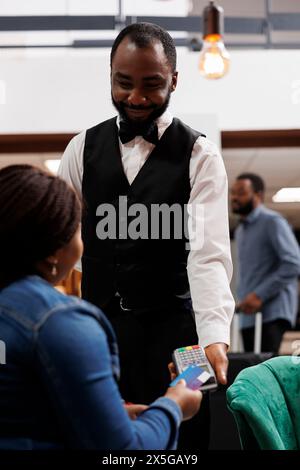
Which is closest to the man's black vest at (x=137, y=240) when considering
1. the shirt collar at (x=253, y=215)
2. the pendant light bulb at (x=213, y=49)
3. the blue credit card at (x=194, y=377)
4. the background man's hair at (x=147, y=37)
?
the background man's hair at (x=147, y=37)

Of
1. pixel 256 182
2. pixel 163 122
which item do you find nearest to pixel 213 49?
pixel 256 182

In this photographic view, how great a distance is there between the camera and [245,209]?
7.21ft

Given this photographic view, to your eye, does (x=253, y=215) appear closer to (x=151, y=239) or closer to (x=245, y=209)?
(x=245, y=209)

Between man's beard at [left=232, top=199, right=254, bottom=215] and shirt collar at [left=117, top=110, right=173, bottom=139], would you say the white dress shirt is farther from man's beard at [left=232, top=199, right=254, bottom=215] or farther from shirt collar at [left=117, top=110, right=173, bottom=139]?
man's beard at [left=232, top=199, right=254, bottom=215]

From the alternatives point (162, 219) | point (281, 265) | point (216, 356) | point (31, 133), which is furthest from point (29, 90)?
point (216, 356)

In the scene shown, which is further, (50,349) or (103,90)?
(103,90)

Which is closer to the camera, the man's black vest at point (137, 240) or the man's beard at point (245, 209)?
the man's black vest at point (137, 240)

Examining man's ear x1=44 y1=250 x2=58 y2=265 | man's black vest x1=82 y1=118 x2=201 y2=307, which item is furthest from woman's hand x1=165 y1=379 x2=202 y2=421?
man's black vest x1=82 y1=118 x2=201 y2=307

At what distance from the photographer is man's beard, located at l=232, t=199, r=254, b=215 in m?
2.17

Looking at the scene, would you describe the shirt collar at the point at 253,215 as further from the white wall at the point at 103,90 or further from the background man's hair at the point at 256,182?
the white wall at the point at 103,90

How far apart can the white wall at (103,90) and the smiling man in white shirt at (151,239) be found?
755mm

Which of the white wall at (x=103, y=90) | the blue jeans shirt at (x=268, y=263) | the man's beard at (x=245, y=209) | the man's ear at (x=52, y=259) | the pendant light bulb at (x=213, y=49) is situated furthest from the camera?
the pendant light bulb at (x=213, y=49)

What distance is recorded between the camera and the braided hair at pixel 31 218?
34.2 inches

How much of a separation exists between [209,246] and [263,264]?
4.60ft
